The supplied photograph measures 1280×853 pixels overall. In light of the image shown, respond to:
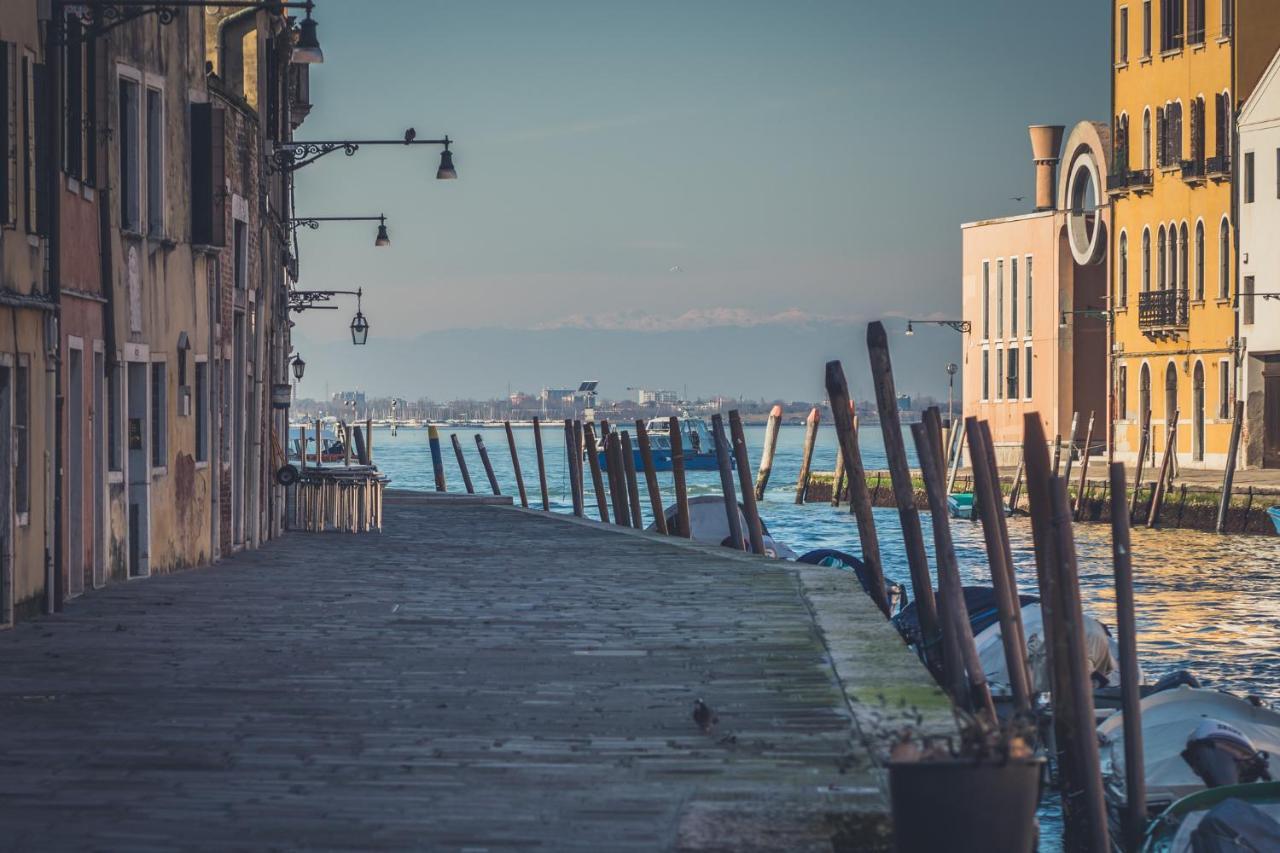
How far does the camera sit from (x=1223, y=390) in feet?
169

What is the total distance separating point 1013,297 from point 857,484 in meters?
51.5

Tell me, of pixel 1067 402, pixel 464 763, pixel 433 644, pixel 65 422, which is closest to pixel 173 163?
pixel 65 422

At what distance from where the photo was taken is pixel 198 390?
21125 millimetres

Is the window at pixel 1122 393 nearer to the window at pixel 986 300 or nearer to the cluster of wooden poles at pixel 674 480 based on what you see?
the window at pixel 986 300

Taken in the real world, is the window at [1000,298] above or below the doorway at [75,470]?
above

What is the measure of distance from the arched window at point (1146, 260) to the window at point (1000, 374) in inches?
Result: 612

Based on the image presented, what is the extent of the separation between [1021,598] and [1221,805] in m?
10.5

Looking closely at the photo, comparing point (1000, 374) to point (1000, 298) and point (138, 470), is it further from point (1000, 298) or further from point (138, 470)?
point (138, 470)

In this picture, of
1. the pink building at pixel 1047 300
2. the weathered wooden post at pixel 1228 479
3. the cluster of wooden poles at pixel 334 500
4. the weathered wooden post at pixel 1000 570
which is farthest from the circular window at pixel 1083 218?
the weathered wooden post at pixel 1000 570

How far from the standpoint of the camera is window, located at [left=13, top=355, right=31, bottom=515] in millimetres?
14711

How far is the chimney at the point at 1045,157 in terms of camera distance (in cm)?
7356

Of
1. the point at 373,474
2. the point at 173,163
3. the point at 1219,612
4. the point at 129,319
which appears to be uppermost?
the point at 173,163

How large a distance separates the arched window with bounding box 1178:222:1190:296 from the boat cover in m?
40.2

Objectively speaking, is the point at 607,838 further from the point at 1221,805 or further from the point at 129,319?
the point at 129,319
